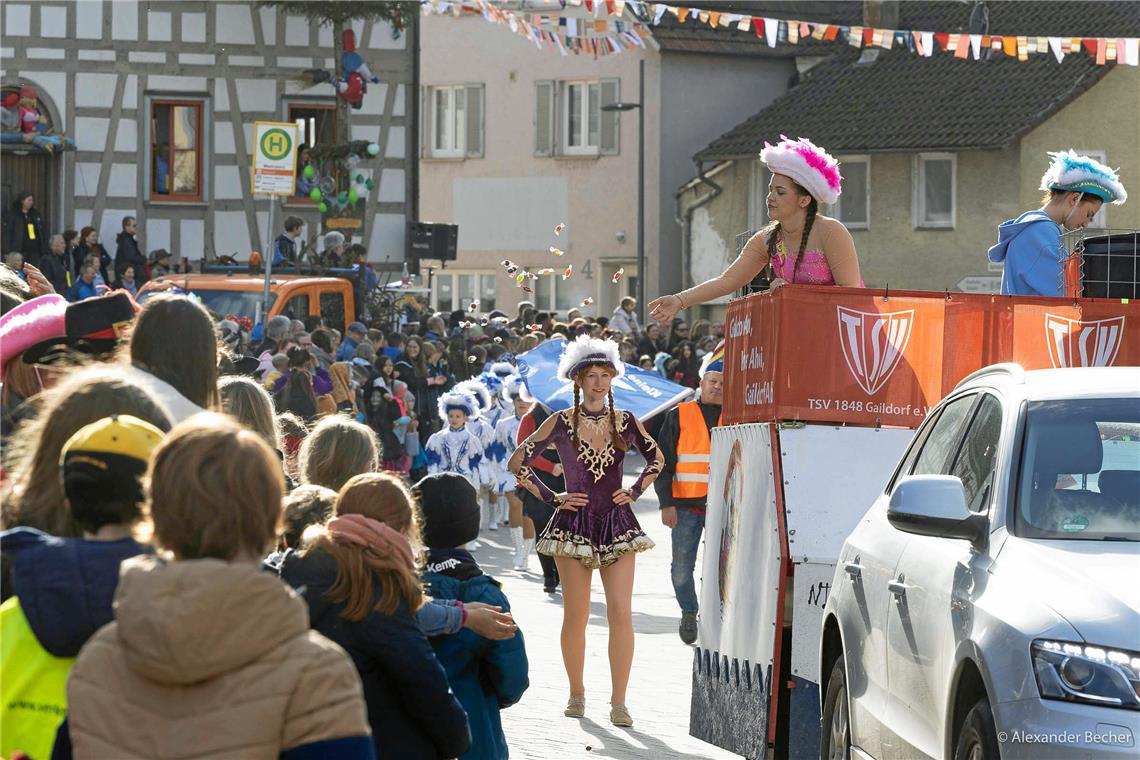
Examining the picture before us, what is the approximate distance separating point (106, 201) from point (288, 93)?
3470 millimetres

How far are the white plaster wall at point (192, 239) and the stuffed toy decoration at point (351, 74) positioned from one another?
326 centimetres

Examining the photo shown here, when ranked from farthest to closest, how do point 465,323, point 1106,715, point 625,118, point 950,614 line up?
point 625,118 → point 465,323 → point 950,614 → point 1106,715

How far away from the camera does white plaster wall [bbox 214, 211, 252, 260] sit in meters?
36.0

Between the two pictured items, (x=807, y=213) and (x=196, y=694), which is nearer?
(x=196, y=694)

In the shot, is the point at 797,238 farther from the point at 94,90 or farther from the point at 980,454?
the point at 94,90

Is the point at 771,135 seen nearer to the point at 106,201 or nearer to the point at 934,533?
the point at 106,201

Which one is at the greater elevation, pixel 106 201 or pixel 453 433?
pixel 106 201

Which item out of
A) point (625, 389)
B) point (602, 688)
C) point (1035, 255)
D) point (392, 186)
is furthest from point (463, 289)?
point (1035, 255)

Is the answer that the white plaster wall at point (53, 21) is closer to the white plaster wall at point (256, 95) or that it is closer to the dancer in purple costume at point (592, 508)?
the white plaster wall at point (256, 95)

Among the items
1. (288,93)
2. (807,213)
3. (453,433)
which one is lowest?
(453,433)

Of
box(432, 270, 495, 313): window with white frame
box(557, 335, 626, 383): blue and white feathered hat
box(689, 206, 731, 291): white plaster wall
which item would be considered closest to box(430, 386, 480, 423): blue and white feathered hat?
box(557, 335, 626, 383): blue and white feathered hat

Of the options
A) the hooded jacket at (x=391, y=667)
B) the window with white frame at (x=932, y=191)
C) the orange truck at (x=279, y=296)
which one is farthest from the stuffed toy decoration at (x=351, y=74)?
the hooded jacket at (x=391, y=667)

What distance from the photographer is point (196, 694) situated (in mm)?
3545

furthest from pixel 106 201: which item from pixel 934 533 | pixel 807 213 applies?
pixel 934 533
